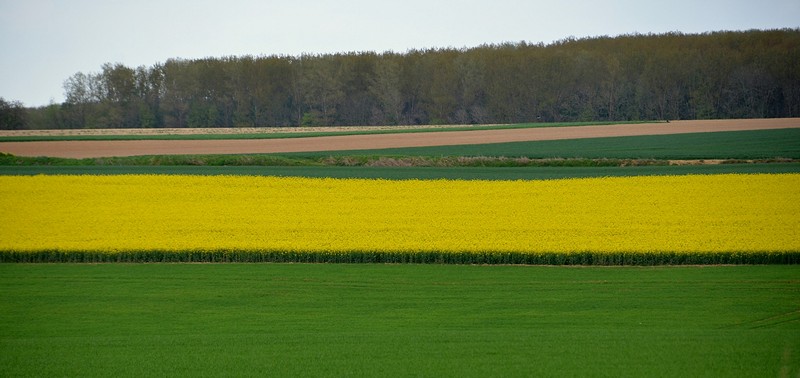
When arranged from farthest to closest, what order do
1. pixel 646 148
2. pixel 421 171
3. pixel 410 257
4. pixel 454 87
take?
1. pixel 454 87
2. pixel 646 148
3. pixel 421 171
4. pixel 410 257

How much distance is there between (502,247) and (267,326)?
7902 millimetres

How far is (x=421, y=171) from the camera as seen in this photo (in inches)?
1556

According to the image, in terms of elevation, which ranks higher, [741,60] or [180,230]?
[741,60]

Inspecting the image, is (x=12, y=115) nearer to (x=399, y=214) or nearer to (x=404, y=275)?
(x=399, y=214)

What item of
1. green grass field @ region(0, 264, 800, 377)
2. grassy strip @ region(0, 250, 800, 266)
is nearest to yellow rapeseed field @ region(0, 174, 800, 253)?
grassy strip @ region(0, 250, 800, 266)

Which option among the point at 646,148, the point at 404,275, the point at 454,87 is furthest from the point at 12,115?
the point at 404,275

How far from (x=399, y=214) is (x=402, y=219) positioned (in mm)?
904

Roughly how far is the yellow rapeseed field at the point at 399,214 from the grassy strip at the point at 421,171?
11.3ft

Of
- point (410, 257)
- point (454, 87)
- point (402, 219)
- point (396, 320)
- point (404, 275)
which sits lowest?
point (396, 320)

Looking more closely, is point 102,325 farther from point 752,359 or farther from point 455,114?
point 455,114

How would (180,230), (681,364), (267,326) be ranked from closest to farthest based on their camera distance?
(681,364), (267,326), (180,230)

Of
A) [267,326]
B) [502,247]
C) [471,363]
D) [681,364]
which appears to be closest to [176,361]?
[267,326]

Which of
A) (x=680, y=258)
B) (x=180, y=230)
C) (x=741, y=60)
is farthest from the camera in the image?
(x=741, y=60)

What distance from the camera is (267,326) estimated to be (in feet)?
52.7
